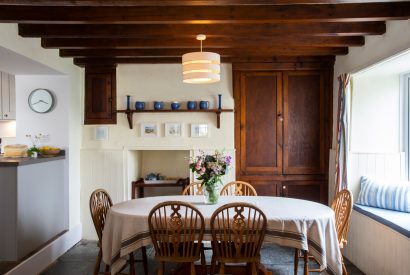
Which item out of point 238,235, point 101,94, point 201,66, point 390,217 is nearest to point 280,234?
point 238,235

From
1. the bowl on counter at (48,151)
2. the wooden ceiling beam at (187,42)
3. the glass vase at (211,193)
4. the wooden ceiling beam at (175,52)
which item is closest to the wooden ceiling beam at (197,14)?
the wooden ceiling beam at (187,42)

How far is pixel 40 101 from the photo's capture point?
436cm

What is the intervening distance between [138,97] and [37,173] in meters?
1.57

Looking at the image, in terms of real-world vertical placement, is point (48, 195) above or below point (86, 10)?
below

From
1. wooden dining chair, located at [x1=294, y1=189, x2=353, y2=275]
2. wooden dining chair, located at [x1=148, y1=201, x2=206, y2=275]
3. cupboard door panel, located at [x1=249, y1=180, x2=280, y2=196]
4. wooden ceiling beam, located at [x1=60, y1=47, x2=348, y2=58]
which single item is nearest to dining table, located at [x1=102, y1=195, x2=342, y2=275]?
wooden dining chair, located at [x1=148, y1=201, x2=206, y2=275]

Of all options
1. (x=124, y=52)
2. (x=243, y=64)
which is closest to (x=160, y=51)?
(x=124, y=52)

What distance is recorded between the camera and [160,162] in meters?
5.27

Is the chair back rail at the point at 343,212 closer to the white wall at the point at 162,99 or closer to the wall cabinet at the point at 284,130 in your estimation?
the wall cabinet at the point at 284,130

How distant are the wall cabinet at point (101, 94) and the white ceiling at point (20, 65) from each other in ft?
1.94

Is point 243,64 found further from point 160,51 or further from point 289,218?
point 289,218

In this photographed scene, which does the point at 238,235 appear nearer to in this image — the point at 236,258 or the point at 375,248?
the point at 236,258

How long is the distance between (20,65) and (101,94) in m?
1.15

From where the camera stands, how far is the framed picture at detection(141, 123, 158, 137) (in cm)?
477

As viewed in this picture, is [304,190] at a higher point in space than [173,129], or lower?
lower
